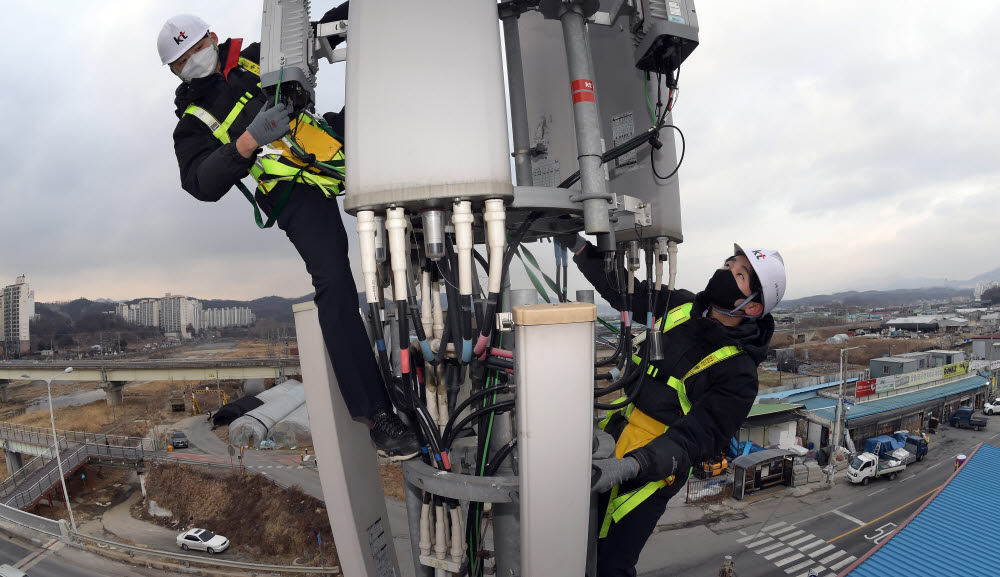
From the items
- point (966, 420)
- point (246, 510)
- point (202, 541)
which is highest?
point (246, 510)

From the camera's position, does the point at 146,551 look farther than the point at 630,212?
Yes

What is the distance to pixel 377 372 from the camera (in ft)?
12.4

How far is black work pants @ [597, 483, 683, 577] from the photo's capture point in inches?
166

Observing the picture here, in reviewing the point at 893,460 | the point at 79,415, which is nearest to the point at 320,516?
the point at 893,460

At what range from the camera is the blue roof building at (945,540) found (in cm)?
992

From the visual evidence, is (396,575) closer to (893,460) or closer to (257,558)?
(257,558)

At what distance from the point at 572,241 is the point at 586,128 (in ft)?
5.05

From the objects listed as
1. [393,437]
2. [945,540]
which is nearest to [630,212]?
[393,437]

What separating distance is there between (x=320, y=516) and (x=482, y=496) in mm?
20123

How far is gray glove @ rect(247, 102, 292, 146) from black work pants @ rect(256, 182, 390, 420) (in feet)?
1.59

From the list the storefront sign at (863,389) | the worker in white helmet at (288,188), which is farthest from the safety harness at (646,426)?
the storefront sign at (863,389)

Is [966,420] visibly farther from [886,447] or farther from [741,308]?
[741,308]

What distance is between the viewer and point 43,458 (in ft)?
91.2

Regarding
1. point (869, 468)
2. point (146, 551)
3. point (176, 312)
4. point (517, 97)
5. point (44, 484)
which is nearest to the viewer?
point (517, 97)
